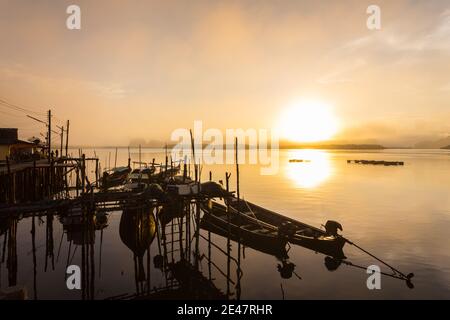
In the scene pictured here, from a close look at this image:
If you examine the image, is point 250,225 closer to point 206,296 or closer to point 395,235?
point 206,296

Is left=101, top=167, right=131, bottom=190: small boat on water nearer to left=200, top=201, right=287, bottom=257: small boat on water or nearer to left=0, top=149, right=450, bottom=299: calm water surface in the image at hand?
left=0, top=149, right=450, bottom=299: calm water surface

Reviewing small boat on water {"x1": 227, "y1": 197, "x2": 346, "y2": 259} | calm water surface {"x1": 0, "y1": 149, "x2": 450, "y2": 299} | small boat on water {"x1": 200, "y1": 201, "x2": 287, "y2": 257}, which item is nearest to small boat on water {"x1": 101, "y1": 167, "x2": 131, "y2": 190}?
calm water surface {"x1": 0, "y1": 149, "x2": 450, "y2": 299}

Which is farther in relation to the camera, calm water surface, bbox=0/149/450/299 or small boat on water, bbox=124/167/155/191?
small boat on water, bbox=124/167/155/191

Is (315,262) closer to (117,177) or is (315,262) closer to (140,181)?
(140,181)

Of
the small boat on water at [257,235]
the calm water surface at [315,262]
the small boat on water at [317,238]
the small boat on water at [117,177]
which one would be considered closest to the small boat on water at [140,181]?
the small boat on water at [117,177]

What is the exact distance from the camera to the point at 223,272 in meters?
22.9

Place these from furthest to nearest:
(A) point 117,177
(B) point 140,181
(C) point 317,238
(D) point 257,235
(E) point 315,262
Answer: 1. (A) point 117,177
2. (B) point 140,181
3. (D) point 257,235
4. (E) point 315,262
5. (C) point 317,238

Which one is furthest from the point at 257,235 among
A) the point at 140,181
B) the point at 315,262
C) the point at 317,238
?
the point at 140,181

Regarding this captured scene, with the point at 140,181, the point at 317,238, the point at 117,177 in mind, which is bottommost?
the point at 317,238
